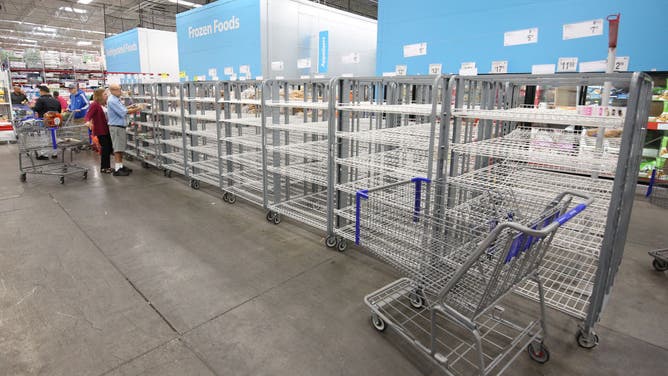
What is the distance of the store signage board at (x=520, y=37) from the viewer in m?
4.84

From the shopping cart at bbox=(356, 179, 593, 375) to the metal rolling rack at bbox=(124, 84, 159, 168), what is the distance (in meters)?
5.96

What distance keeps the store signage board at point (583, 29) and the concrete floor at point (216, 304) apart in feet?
8.02

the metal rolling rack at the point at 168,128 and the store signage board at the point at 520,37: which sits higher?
the store signage board at the point at 520,37

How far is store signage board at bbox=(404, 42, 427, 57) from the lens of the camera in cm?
588

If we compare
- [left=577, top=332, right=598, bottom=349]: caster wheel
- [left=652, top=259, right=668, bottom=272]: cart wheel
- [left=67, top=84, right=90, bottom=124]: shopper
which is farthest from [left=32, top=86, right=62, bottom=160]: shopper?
[left=652, top=259, right=668, bottom=272]: cart wheel

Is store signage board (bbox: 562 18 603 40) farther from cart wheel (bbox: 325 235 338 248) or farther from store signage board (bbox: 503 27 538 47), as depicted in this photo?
cart wheel (bbox: 325 235 338 248)

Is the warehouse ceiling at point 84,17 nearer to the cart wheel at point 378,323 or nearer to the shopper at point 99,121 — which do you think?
the shopper at point 99,121

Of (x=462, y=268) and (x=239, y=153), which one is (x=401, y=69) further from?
(x=462, y=268)

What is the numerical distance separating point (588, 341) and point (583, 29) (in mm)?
3748

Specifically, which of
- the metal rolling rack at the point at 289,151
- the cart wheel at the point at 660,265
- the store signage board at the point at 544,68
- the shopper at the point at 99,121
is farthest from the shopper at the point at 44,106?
the cart wheel at the point at 660,265

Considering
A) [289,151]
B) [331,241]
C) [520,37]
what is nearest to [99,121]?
[289,151]

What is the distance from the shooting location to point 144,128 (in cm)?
799

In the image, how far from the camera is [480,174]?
3.48 m

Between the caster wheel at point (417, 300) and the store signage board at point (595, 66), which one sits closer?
the caster wheel at point (417, 300)
